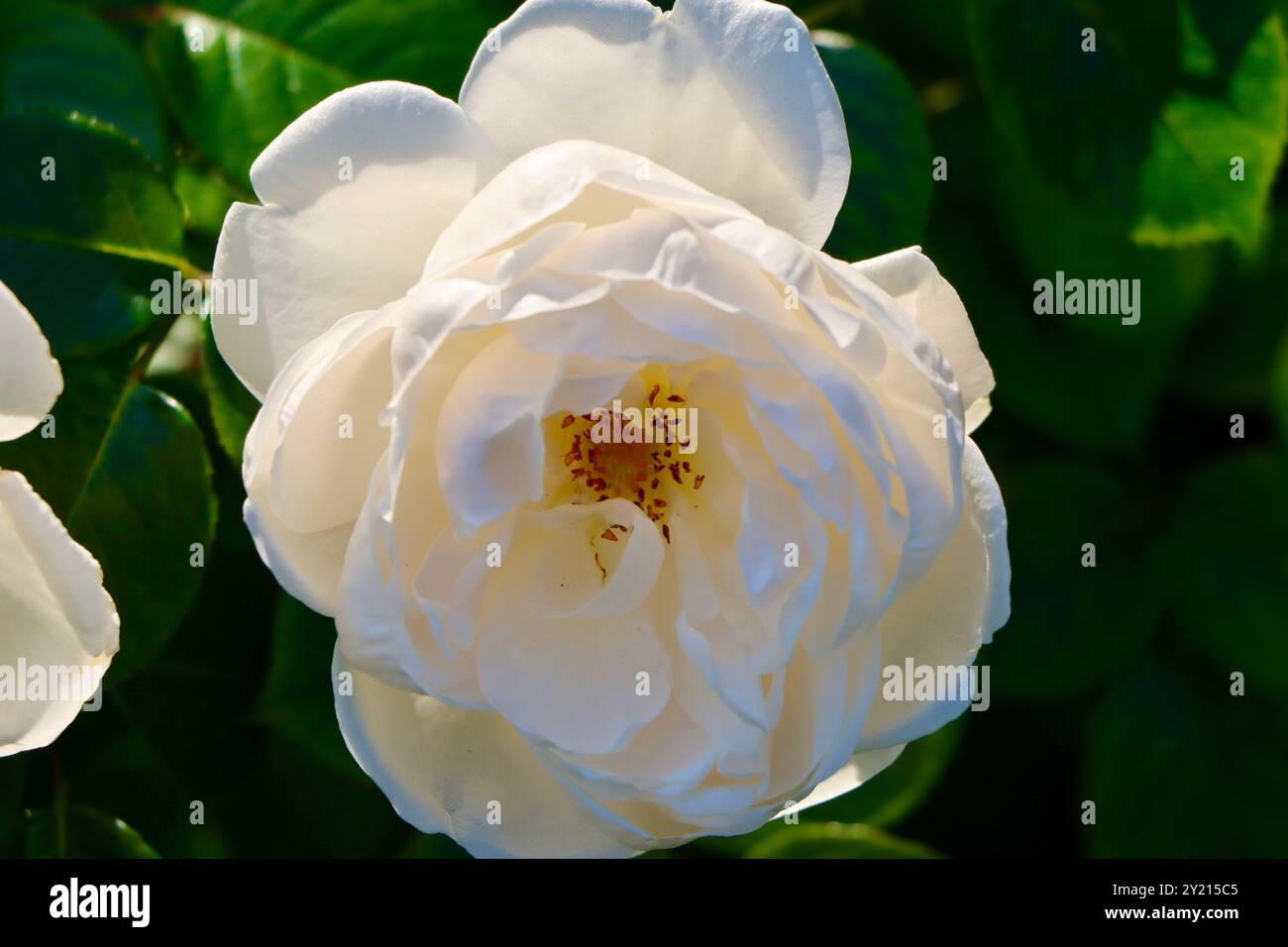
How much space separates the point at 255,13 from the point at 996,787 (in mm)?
1597

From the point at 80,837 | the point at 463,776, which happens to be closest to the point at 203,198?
the point at 80,837

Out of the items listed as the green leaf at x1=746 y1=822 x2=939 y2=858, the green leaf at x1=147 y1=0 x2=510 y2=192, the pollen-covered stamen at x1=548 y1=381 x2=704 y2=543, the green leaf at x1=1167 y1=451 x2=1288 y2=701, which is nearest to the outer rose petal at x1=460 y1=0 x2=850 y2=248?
the pollen-covered stamen at x1=548 y1=381 x2=704 y2=543

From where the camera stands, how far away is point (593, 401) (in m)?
1.12

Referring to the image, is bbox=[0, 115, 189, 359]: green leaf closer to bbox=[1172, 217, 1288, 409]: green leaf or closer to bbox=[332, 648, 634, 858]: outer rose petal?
bbox=[332, 648, 634, 858]: outer rose petal

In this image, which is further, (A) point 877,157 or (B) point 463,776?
(A) point 877,157

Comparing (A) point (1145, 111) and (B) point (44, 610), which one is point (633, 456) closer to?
(B) point (44, 610)

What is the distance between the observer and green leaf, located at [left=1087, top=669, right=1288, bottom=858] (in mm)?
1973

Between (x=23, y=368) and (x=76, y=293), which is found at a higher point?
(x=76, y=293)

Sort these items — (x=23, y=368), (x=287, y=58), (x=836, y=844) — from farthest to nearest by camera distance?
(x=836, y=844) < (x=287, y=58) < (x=23, y=368)

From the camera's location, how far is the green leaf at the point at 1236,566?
1.93m

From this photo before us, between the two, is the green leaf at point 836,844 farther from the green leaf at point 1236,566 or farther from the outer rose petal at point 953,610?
the green leaf at point 1236,566

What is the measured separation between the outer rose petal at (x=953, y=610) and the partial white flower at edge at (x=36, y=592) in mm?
676

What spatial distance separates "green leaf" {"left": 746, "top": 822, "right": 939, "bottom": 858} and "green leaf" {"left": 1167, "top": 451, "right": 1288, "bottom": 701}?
0.68 m

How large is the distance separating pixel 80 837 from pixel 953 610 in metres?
0.98
